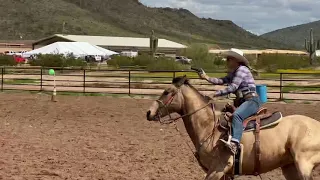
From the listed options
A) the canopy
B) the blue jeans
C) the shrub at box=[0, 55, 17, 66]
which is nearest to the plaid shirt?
the blue jeans

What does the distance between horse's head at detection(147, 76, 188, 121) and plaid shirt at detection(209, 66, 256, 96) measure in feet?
1.22

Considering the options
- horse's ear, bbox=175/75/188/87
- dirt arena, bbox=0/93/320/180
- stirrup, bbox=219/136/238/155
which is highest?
horse's ear, bbox=175/75/188/87

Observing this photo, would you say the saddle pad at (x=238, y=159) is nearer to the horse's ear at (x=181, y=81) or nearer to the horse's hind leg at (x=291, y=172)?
the horse's hind leg at (x=291, y=172)

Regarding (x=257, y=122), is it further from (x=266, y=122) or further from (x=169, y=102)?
(x=169, y=102)

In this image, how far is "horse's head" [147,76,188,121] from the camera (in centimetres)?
583

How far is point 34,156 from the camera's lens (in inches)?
355

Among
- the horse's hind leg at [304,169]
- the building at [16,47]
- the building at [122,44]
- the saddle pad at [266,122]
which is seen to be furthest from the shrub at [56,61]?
the building at [16,47]

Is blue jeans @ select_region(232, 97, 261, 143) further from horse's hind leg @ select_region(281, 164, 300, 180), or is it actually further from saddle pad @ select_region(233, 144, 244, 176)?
horse's hind leg @ select_region(281, 164, 300, 180)

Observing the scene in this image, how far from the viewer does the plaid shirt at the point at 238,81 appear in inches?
225

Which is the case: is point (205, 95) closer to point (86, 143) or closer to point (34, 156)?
point (34, 156)

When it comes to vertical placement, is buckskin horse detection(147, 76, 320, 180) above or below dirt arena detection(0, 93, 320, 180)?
above

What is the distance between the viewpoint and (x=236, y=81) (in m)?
5.73

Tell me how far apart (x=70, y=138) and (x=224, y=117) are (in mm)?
5553

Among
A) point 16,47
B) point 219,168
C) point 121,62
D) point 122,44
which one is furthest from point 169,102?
point 16,47
